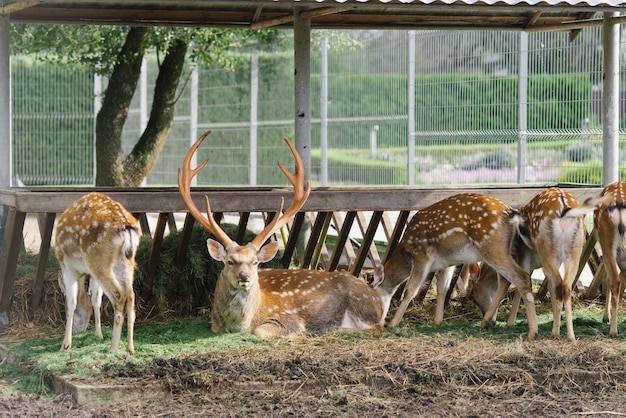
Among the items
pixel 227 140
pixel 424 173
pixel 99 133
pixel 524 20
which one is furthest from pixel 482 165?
pixel 227 140

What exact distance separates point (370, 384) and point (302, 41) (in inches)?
143

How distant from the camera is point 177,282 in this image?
8.57 metres

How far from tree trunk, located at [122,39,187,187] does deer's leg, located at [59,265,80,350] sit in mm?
6395

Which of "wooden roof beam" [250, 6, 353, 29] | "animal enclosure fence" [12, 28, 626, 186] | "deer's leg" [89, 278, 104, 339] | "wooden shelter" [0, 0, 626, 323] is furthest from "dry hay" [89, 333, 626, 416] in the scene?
"animal enclosure fence" [12, 28, 626, 186]

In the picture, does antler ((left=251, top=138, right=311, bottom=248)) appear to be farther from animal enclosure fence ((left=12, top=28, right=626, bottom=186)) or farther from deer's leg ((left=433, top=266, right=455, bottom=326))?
animal enclosure fence ((left=12, top=28, right=626, bottom=186))

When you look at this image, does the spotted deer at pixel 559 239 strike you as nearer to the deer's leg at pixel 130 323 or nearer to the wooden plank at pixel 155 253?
the wooden plank at pixel 155 253

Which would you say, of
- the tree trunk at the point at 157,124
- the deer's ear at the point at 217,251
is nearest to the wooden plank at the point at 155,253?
the deer's ear at the point at 217,251

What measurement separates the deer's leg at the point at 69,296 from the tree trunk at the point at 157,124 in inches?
252

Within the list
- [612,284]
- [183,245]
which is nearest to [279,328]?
[183,245]

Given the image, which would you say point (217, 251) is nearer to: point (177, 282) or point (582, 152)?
point (177, 282)

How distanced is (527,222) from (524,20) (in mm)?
3260

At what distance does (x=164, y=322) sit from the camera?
8234 mm

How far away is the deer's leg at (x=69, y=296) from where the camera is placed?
23.7 ft

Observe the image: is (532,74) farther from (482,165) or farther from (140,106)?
(140,106)
